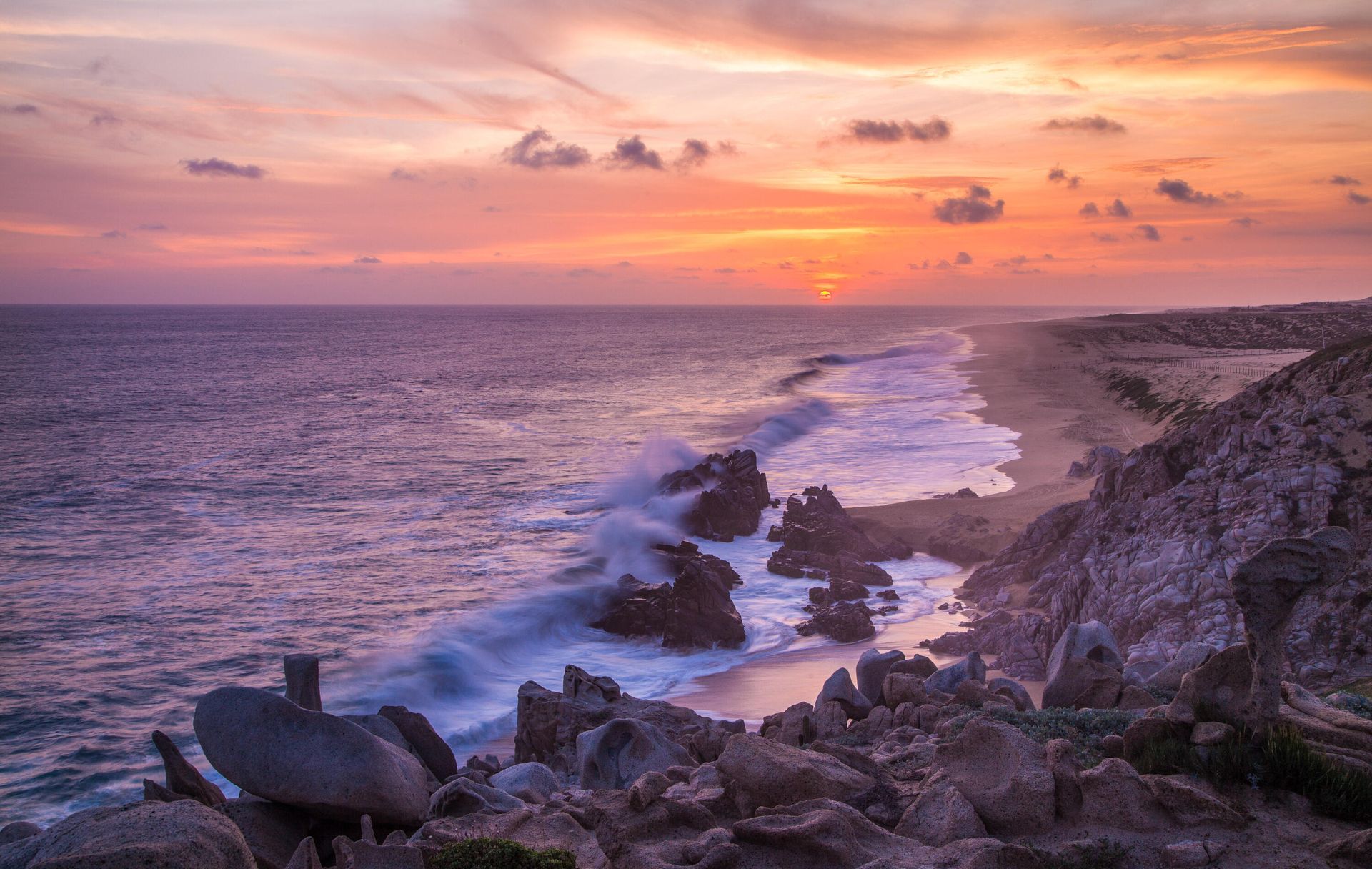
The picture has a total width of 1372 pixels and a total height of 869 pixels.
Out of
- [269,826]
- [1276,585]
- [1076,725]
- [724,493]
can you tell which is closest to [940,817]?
[1076,725]

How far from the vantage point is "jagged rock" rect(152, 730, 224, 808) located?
475 inches

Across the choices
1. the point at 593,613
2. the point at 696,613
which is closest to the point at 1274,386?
the point at 696,613

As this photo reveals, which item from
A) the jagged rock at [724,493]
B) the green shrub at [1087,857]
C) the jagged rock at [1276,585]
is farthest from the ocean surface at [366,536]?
the jagged rock at [1276,585]

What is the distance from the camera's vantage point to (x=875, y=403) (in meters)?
72.2

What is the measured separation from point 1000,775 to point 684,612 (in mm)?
15225

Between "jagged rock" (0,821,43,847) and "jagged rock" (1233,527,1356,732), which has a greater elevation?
"jagged rock" (1233,527,1356,732)

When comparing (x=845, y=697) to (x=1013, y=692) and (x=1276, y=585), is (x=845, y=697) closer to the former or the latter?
(x=1013, y=692)

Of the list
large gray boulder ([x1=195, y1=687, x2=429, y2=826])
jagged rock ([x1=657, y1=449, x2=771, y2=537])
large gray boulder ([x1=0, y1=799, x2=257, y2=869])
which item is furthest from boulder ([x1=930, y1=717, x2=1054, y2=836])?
jagged rock ([x1=657, y1=449, x2=771, y2=537])

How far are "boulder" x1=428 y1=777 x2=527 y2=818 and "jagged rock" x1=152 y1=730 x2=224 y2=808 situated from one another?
11.8 feet

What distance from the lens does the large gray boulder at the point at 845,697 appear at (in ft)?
46.8

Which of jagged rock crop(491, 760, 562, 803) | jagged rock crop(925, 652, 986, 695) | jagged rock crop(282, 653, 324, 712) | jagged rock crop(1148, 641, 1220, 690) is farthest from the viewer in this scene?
jagged rock crop(925, 652, 986, 695)

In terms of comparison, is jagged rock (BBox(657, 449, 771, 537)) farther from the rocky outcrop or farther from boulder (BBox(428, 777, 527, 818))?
boulder (BBox(428, 777, 527, 818))

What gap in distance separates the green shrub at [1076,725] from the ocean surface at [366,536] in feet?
34.8

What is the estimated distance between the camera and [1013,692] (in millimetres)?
13625
